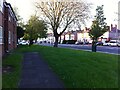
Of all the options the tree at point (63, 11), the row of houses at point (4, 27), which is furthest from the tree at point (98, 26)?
the row of houses at point (4, 27)

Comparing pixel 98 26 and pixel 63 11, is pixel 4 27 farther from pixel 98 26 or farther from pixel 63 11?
pixel 98 26

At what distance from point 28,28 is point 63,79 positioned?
188ft

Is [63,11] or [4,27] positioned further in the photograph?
[63,11]

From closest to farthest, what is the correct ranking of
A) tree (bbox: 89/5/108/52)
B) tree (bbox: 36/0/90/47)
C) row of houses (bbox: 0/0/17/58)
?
row of houses (bbox: 0/0/17/58) → tree (bbox: 36/0/90/47) → tree (bbox: 89/5/108/52)

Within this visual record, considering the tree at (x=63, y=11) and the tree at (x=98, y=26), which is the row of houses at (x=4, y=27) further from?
the tree at (x=98, y=26)

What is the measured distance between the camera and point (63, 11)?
50.2 meters

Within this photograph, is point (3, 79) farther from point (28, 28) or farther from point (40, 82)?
point (28, 28)

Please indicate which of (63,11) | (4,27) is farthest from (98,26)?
(4,27)

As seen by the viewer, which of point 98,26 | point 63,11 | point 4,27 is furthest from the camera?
point 98,26

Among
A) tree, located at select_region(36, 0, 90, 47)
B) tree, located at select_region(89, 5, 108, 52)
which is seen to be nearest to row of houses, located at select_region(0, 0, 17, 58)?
tree, located at select_region(36, 0, 90, 47)

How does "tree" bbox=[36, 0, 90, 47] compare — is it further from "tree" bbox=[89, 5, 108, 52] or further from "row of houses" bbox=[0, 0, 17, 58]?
"tree" bbox=[89, 5, 108, 52]

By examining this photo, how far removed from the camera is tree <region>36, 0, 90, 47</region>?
48.9m

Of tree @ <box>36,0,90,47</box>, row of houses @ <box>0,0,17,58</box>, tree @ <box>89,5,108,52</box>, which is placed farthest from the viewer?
tree @ <box>89,5,108,52</box>

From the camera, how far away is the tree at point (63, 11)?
48938 millimetres
